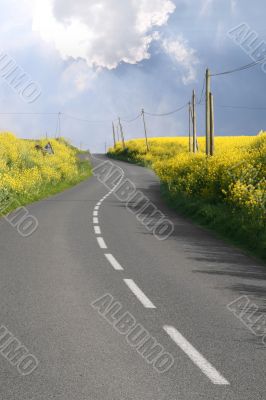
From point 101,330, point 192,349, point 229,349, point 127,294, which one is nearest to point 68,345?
point 101,330

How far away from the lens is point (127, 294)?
24.8 feet

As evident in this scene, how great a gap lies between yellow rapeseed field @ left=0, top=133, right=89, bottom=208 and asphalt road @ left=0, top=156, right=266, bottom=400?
1125cm

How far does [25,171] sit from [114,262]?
19189 mm

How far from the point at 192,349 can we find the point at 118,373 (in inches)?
38.0

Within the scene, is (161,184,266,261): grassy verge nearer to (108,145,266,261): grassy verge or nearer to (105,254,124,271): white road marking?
(108,145,266,261): grassy verge

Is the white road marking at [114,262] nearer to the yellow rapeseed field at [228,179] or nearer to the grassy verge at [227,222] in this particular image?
the grassy verge at [227,222]

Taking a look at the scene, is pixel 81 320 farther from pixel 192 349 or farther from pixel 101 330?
pixel 192 349

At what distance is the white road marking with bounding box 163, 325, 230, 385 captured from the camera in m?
4.55

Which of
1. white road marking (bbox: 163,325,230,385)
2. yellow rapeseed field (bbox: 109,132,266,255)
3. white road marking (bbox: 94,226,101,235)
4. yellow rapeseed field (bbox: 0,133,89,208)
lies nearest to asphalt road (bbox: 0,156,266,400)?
white road marking (bbox: 163,325,230,385)

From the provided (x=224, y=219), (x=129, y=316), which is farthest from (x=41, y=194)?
(x=129, y=316)

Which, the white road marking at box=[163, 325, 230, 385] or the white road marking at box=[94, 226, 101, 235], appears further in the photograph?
the white road marking at box=[94, 226, 101, 235]

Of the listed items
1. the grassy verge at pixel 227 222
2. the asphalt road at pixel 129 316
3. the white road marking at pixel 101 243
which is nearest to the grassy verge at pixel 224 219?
the grassy verge at pixel 227 222

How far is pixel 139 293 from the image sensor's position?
7617 millimetres

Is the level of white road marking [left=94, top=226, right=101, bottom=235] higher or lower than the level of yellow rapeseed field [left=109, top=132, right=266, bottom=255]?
lower
